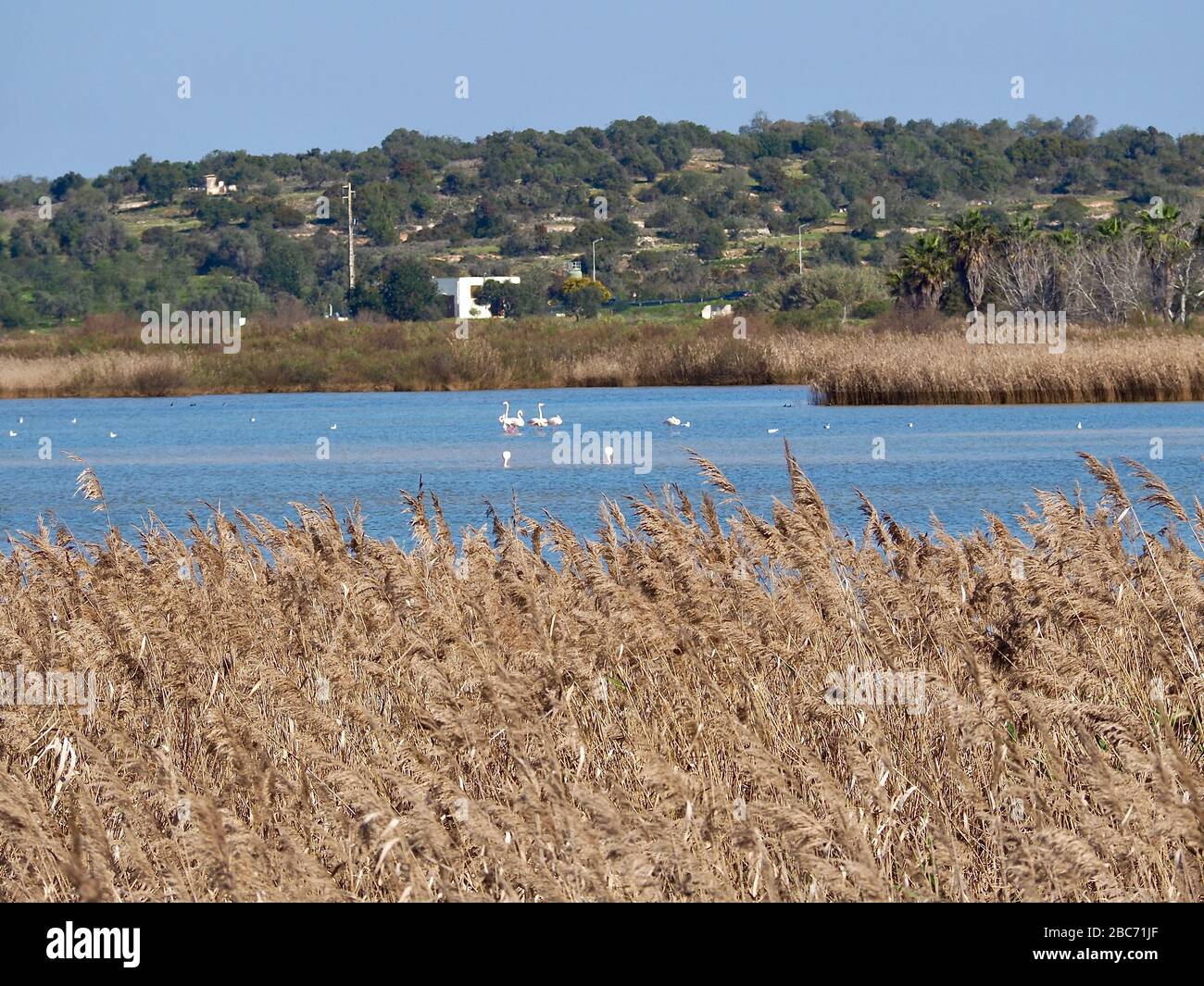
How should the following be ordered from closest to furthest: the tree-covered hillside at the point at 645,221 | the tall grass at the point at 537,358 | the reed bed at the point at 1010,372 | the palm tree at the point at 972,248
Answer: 1. the reed bed at the point at 1010,372
2. the tall grass at the point at 537,358
3. the palm tree at the point at 972,248
4. the tree-covered hillside at the point at 645,221

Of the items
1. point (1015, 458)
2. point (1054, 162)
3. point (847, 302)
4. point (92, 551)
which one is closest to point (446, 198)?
point (1054, 162)

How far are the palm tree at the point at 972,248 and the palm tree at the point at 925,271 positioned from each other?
68 cm

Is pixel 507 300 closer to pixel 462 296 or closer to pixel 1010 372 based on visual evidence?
pixel 462 296

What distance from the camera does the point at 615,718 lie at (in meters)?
A: 6.31

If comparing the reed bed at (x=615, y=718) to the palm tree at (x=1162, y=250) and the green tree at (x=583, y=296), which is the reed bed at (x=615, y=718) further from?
the green tree at (x=583, y=296)

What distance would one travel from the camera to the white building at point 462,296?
88.0 m

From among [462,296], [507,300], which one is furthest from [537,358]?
[507,300]

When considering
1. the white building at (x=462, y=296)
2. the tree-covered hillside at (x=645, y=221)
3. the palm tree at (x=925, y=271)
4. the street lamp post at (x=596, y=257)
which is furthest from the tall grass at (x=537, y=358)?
the street lamp post at (x=596, y=257)

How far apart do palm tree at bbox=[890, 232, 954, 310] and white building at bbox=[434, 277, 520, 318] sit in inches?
1134

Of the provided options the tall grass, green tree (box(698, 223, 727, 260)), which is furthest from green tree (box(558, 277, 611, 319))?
the tall grass

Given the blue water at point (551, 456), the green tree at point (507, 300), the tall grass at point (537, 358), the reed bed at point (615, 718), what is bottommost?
the blue water at point (551, 456)

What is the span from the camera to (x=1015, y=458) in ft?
81.3
